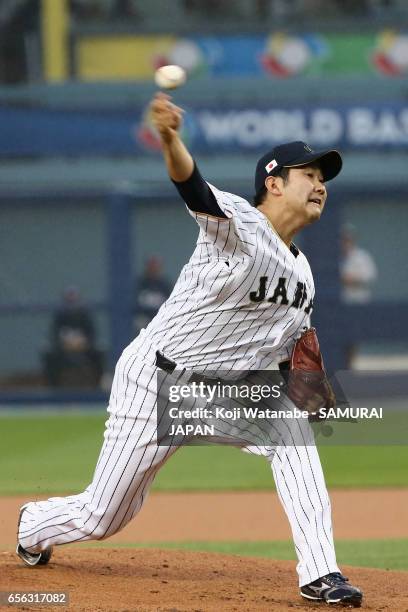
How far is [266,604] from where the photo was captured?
454cm

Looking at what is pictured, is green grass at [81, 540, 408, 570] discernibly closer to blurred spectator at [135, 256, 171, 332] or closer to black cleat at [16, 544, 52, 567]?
black cleat at [16, 544, 52, 567]

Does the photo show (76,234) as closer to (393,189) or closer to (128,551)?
(393,189)

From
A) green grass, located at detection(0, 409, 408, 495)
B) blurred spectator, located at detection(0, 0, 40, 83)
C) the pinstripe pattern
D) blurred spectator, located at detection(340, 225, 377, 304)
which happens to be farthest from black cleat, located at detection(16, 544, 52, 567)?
blurred spectator, located at detection(0, 0, 40, 83)

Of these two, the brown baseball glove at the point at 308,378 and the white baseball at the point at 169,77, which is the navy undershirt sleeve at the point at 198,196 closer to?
the white baseball at the point at 169,77

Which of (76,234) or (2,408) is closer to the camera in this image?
(2,408)

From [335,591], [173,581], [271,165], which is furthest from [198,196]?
[173,581]

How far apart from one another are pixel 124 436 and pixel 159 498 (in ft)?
12.5

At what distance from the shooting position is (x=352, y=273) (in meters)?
14.1

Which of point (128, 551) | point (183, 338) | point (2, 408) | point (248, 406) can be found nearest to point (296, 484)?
point (248, 406)

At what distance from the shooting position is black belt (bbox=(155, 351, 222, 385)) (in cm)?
466

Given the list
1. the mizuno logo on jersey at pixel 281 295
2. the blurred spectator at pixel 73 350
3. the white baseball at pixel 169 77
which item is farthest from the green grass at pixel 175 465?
the white baseball at pixel 169 77

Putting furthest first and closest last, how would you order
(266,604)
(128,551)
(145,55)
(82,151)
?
(145,55) < (82,151) < (128,551) < (266,604)

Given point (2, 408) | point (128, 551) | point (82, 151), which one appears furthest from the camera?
point (82, 151)

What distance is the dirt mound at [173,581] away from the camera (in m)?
4.51
